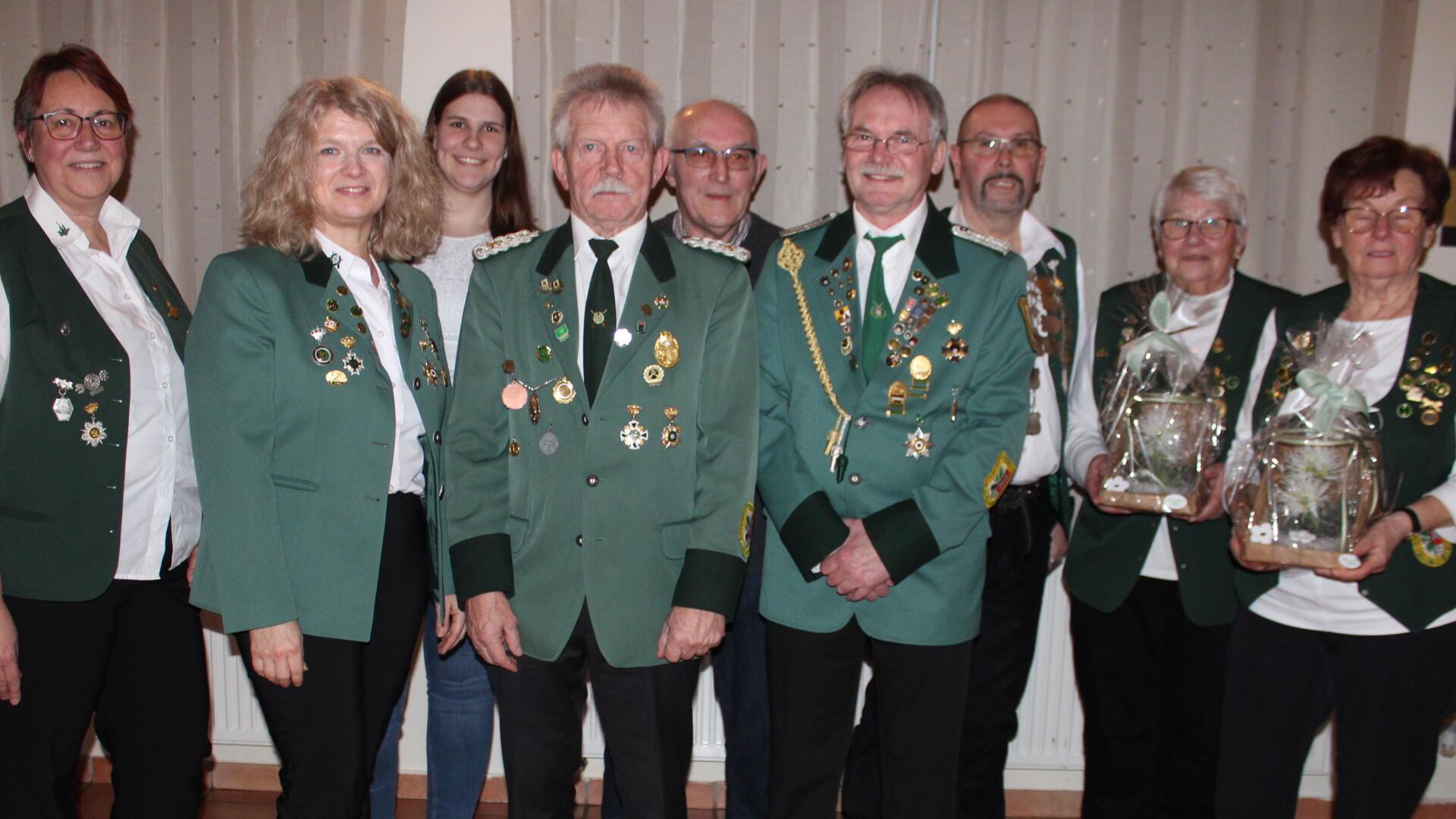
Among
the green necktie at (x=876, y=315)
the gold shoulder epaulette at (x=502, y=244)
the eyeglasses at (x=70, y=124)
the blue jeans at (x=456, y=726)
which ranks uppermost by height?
the eyeglasses at (x=70, y=124)

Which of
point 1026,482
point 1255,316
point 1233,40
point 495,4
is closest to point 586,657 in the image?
point 1026,482

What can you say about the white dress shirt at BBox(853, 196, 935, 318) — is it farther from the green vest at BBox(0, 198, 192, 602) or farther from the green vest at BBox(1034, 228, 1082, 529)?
the green vest at BBox(0, 198, 192, 602)

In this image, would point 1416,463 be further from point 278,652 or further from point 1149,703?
point 278,652

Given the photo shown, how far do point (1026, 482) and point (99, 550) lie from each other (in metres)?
2.22

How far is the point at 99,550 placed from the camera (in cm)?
214

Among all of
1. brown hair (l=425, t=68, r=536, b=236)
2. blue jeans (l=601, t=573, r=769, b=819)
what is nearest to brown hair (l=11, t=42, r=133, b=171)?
brown hair (l=425, t=68, r=536, b=236)

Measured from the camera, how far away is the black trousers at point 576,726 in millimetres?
2068

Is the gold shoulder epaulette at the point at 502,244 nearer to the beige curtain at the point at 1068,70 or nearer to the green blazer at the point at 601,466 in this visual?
the green blazer at the point at 601,466

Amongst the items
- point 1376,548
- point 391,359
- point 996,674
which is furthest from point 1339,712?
point 391,359

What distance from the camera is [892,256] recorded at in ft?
7.80

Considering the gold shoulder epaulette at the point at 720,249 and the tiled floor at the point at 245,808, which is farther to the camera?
the tiled floor at the point at 245,808

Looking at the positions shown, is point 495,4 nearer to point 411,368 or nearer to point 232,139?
point 232,139

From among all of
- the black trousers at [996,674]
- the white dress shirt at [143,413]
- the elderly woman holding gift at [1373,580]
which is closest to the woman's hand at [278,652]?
the white dress shirt at [143,413]

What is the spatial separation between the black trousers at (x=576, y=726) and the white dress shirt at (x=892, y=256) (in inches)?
36.8
